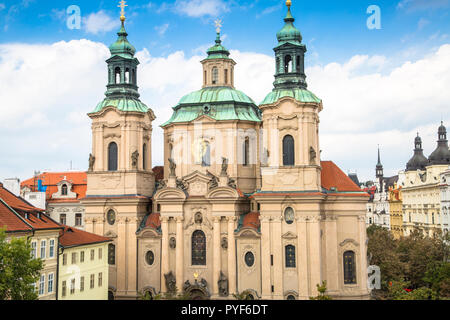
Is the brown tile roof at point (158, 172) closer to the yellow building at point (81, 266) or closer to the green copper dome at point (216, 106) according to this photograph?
the green copper dome at point (216, 106)

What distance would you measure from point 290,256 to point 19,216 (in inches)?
915

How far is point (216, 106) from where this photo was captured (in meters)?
55.0

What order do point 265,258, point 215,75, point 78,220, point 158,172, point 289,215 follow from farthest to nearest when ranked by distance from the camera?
1. point 78,220
2. point 158,172
3. point 215,75
4. point 289,215
5. point 265,258

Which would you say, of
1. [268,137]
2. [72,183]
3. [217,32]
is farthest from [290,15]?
A: [72,183]

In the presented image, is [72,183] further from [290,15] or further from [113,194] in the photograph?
[290,15]

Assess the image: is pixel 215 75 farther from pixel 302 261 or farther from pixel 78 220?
pixel 78 220

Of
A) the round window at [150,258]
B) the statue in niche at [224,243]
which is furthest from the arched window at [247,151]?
the round window at [150,258]

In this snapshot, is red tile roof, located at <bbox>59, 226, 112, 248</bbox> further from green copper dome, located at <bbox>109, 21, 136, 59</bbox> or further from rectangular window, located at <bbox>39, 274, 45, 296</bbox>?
green copper dome, located at <bbox>109, 21, 136, 59</bbox>

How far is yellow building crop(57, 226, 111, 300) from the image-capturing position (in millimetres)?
40781

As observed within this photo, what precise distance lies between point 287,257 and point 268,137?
429 inches

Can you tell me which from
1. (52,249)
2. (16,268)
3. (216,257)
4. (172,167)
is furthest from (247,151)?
(16,268)

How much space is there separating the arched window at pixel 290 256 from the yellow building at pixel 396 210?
5659cm

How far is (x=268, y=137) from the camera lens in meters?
49.8
